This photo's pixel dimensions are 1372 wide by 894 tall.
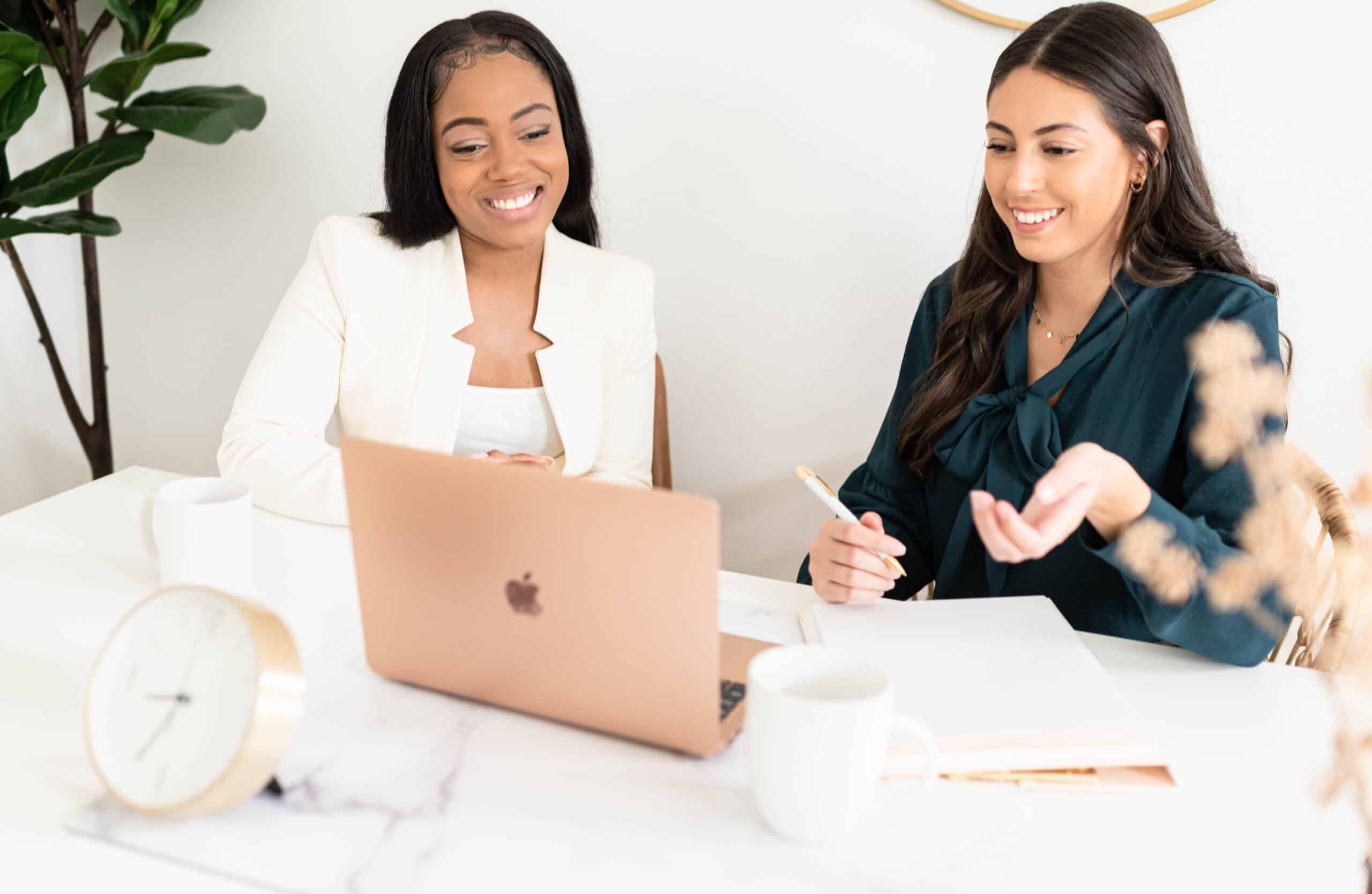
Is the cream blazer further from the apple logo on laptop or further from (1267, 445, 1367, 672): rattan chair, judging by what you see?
(1267, 445, 1367, 672): rattan chair

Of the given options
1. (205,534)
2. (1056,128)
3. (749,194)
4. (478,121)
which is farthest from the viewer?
(749,194)

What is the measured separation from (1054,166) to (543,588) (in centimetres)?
81

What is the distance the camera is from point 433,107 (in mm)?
1617

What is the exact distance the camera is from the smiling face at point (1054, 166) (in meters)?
1.30

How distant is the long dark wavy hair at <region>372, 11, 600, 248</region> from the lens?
1.59 metres

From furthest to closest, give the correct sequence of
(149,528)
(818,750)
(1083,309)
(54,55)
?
(54,55)
(1083,309)
(149,528)
(818,750)

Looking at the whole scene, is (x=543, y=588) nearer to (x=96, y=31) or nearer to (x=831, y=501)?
(x=831, y=501)

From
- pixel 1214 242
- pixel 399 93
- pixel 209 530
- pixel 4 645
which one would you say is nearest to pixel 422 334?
pixel 399 93

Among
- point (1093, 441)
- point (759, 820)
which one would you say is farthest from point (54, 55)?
point (759, 820)

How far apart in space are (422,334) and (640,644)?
934mm

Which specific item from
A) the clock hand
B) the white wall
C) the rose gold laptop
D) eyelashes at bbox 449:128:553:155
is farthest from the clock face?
the white wall

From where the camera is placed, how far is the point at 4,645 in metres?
1.02

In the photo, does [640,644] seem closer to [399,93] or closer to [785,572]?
[399,93]

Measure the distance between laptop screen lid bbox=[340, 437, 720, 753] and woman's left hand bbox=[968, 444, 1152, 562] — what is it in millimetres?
238
